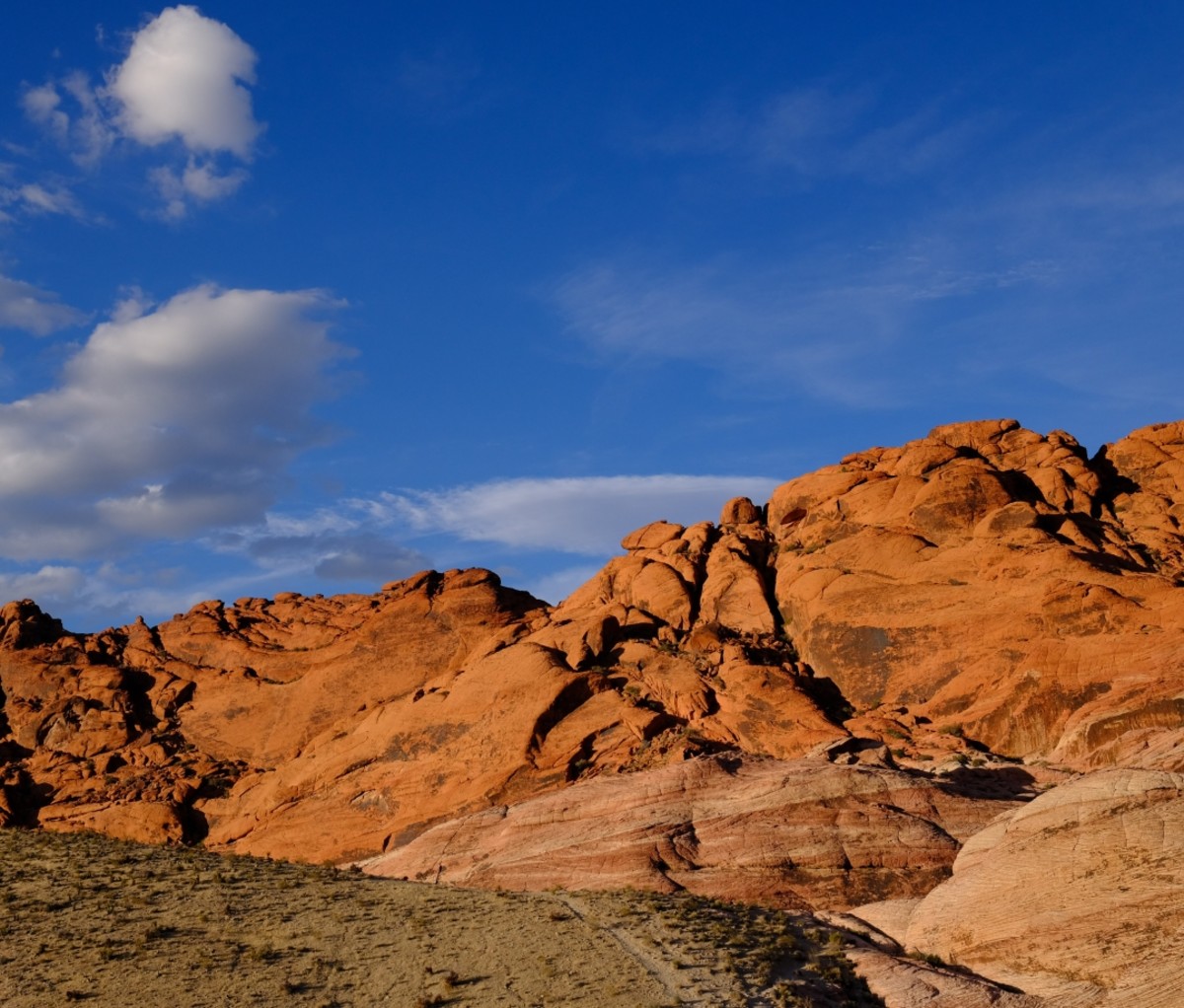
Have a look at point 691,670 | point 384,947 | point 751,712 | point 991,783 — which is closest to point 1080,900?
point 991,783

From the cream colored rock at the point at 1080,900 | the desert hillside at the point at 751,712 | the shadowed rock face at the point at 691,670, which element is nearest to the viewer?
the cream colored rock at the point at 1080,900

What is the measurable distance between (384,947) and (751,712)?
2737 cm

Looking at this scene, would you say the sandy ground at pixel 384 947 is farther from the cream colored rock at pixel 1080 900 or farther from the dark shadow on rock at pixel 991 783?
the dark shadow on rock at pixel 991 783

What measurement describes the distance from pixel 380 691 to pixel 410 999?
41.3 meters

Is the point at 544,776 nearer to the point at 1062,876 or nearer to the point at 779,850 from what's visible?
the point at 779,850

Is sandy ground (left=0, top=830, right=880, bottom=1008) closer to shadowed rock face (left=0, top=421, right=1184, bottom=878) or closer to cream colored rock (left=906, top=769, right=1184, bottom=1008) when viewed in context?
cream colored rock (left=906, top=769, right=1184, bottom=1008)

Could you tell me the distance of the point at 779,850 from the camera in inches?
1635

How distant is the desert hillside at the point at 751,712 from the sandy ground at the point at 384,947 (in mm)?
5477

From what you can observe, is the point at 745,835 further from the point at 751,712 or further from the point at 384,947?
the point at 384,947

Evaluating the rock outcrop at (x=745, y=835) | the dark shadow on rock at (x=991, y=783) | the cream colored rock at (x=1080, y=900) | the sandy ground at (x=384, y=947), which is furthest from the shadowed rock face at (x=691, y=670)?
the sandy ground at (x=384, y=947)

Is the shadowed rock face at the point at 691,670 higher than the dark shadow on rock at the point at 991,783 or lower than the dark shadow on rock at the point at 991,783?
higher

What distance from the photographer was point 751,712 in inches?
2162

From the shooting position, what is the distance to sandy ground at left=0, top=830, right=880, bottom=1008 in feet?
91.6

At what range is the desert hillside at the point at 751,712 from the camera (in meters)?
40.1
